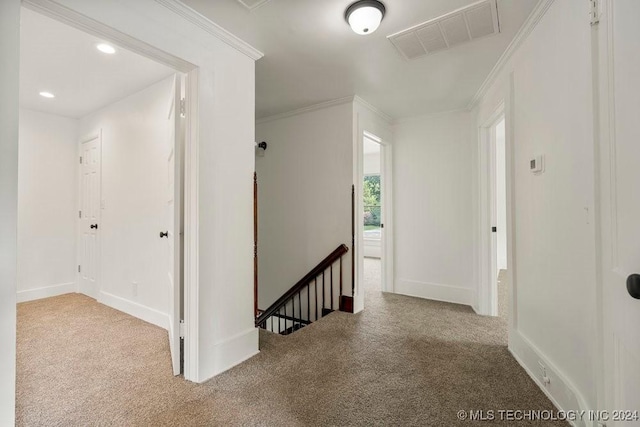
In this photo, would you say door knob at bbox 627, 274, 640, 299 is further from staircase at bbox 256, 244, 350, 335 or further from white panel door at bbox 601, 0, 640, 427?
staircase at bbox 256, 244, 350, 335

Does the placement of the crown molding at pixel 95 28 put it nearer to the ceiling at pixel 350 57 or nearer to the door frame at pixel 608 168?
the ceiling at pixel 350 57

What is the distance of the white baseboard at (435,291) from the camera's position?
3379 millimetres

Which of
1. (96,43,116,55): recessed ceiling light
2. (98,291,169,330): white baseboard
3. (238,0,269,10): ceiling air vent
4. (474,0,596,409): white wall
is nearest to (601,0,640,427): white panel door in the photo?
(474,0,596,409): white wall

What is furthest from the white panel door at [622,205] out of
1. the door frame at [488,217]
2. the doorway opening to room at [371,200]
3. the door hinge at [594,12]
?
the doorway opening to room at [371,200]

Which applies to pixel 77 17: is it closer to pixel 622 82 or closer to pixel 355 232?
pixel 622 82

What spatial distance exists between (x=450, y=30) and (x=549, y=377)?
7.40 ft

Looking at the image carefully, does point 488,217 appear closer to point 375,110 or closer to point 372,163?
point 375,110

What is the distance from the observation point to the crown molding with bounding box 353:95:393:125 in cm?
319

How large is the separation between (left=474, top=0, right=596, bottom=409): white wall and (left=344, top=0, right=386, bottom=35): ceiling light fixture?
37.2 inches

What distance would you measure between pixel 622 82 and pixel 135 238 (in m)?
3.62

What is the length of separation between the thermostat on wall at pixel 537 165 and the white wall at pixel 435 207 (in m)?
1.58

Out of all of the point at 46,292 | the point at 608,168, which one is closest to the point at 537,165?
the point at 608,168

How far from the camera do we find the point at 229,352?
79.0 inches

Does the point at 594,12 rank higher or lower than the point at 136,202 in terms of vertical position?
higher
